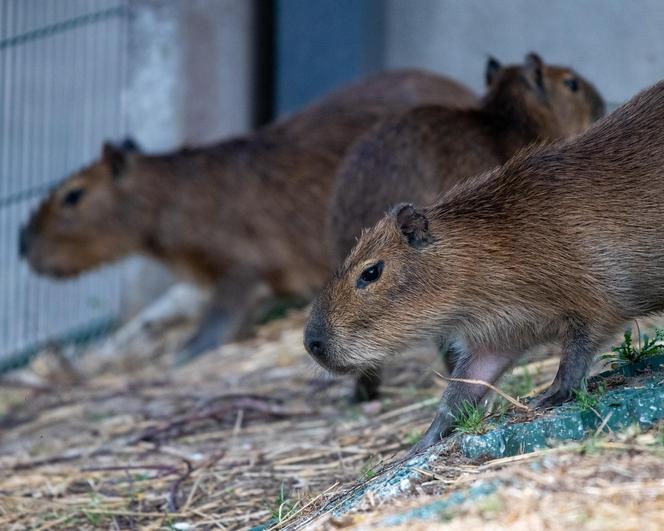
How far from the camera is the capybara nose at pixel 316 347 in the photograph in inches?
144

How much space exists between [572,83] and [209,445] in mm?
2308

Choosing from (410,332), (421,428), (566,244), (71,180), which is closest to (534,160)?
(566,244)

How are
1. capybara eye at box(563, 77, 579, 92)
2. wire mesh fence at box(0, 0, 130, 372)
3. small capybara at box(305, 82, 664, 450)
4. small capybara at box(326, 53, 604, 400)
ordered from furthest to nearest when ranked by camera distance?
1. wire mesh fence at box(0, 0, 130, 372)
2. capybara eye at box(563, 77, 579, 92)
3. small capybara at box(326, 53, 604, 400)
4. small capybara at box(305, 82, 664, 450)

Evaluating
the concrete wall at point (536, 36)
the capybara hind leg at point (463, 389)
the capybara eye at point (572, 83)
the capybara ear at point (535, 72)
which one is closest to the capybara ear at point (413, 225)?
the capybara hind leg at point (463, 389)

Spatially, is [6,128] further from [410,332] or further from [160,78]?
[410,332]

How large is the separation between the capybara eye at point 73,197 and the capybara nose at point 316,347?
4.40m

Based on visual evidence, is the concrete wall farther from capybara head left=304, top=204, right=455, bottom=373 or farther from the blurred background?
capybara head left=304, top=204, right=455, bottom=373

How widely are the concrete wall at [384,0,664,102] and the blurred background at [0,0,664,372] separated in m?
0.02

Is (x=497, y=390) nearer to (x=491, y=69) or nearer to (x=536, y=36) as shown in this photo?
(x=491, y=69)

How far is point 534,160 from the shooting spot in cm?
375

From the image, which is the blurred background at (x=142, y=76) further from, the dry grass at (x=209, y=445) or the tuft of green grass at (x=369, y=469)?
the tuft of green grass at (x=369, y=469)

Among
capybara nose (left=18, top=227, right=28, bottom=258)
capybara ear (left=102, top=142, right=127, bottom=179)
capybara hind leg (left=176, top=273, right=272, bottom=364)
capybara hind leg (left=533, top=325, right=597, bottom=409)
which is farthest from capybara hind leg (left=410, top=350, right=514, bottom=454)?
capybara nose (left=18, top=227, right=28, bottom=258)

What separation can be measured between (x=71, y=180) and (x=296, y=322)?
1.71m

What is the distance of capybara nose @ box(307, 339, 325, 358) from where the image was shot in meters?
3.65
